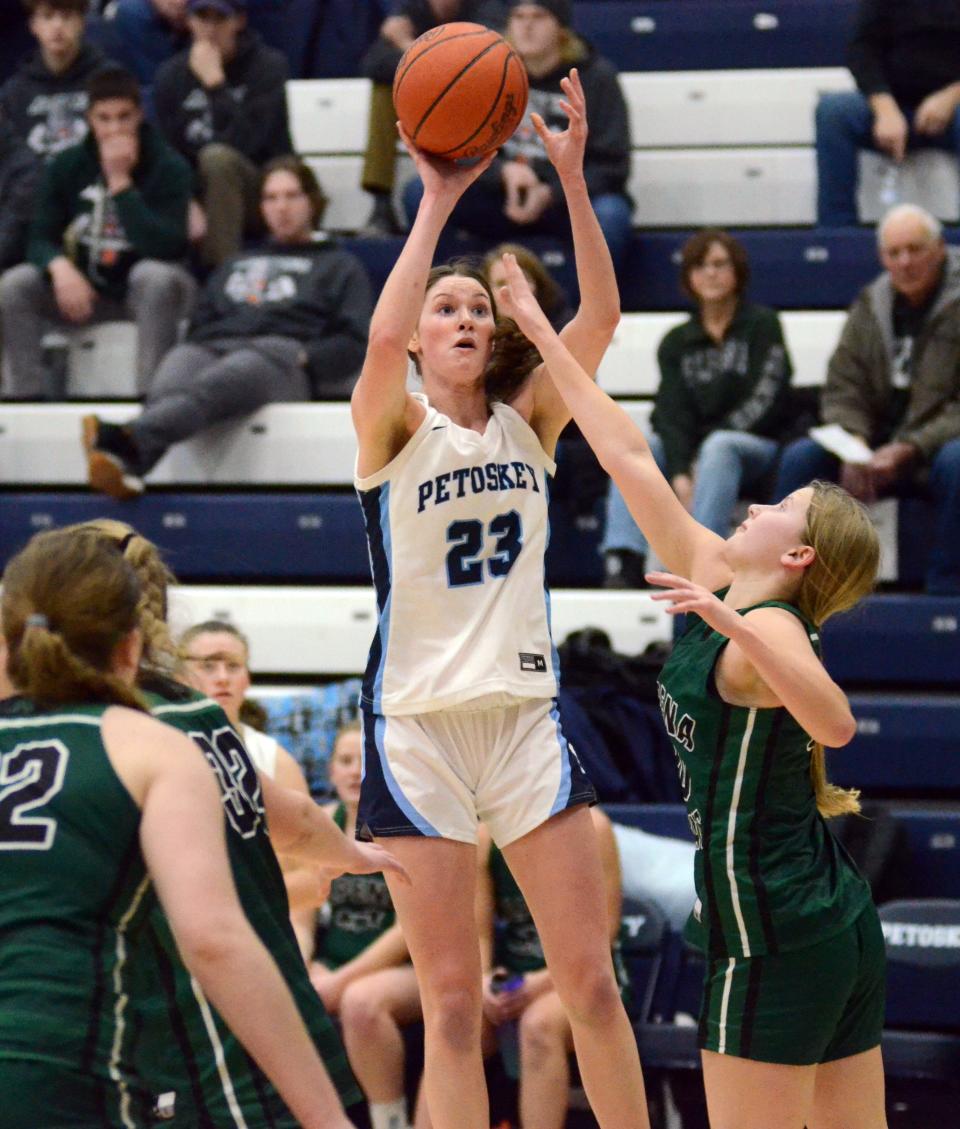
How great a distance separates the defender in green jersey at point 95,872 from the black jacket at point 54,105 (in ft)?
22.4

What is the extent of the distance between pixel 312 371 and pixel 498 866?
3171 millimetres

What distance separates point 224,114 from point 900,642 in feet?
13.9

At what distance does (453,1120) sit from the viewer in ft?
12.5

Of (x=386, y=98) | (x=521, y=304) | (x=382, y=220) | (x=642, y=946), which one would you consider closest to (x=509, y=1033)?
(x=642, y=946)

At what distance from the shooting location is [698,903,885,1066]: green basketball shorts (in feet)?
11.3

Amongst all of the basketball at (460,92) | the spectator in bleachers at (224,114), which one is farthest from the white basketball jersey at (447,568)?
the spectator in bleachers at (224,114)

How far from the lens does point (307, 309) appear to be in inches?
326

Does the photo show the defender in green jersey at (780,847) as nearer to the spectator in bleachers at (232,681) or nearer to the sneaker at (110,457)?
the spectator in bleachers at (232,681)

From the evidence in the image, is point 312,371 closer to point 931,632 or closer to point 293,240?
point 293,240

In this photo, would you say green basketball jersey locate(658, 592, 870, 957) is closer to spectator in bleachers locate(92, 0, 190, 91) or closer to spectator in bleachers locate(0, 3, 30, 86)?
spectator in bleachers locate(92, 0, 190, 91)

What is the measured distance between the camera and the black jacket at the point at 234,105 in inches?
354

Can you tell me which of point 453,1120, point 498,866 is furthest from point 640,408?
point 453,1120

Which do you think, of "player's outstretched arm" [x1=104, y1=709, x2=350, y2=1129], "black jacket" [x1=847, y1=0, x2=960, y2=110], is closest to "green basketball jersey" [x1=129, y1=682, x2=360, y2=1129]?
"player's outstretched arm" [x1=104, y1=709, x2=350, y2=1129]

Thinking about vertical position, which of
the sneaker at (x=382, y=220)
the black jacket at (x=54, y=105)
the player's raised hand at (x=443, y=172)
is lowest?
the player's raised hand at (x=443, y=172)
